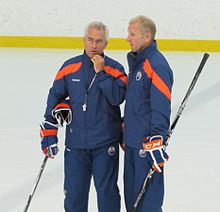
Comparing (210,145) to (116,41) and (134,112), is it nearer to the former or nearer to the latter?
(134,112)

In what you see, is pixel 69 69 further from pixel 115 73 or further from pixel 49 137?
pixel 49 137

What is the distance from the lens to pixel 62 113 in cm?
278

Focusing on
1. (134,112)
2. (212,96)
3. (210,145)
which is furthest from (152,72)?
(212,96)

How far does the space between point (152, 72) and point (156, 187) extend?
1.63ft

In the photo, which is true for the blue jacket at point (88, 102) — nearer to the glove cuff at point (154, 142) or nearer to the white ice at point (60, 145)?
the glove cuff at point (154, 142)

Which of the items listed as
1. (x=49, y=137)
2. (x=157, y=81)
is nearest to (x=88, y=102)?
(x=49, y=137)

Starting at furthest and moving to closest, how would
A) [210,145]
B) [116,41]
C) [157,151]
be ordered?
[116,41] → [210,145] → [157,151]

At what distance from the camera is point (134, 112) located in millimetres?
2652

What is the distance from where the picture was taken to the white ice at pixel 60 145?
11.5 feet

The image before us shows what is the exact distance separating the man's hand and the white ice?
961 mm

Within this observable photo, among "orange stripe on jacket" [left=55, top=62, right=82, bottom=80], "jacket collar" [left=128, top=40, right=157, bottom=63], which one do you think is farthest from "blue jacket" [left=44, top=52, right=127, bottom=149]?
"jacket collar" [left=128, top=40, right=157, bottom=63]

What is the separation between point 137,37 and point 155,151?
1.57 ft

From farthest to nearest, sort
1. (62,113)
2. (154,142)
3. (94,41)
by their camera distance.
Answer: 1. (62,113)
2. (94,41)
3. (154,142)

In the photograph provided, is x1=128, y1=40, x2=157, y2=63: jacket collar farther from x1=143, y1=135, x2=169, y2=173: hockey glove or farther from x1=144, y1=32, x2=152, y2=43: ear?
x1=143, y1=135, x2=169, y2=173: hockey glove
